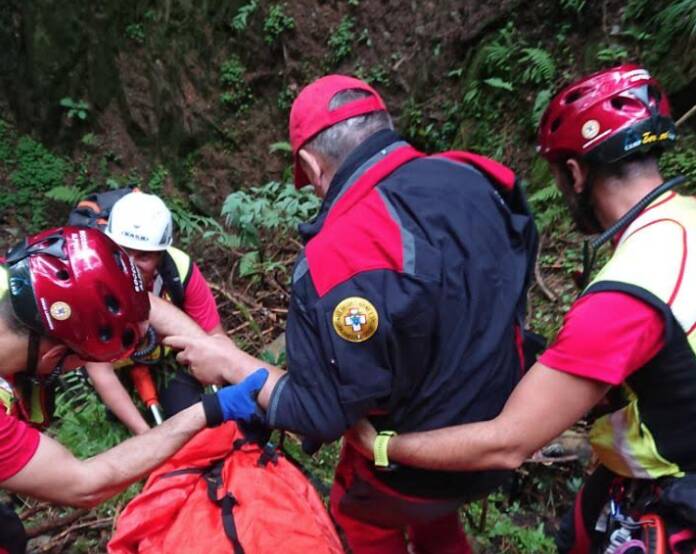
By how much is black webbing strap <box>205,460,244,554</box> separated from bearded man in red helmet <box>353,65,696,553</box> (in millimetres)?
857

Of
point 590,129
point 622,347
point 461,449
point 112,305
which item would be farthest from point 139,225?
point 622,347

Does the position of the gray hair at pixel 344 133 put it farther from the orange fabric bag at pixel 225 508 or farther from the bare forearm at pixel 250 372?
the orange fabric bag at pixel 225 508

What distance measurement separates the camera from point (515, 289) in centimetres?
223

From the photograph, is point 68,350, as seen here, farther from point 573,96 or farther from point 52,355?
point 573,96

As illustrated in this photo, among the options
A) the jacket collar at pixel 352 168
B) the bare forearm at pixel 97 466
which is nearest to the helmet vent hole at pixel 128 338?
the bare forearm at pixel 97 466

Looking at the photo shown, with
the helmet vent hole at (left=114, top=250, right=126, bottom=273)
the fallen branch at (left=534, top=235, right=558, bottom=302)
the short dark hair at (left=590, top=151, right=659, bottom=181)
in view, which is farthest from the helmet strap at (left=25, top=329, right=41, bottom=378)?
the fallen branch at (left=534, top=235, right=558, bottom=302)

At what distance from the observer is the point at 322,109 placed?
2338 mm

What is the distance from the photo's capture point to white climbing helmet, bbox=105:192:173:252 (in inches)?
165

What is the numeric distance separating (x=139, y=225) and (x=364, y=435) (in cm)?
265

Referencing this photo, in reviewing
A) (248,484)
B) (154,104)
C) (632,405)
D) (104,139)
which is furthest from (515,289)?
(104,139)

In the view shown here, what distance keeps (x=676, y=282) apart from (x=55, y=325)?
2.08 metres

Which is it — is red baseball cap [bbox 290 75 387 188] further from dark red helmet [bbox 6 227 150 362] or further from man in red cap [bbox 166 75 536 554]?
dark red helmet [bbox 6 227 150 362]

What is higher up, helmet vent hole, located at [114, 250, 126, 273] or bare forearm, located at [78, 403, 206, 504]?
helmet vent hole, located at [114, 250, 126, 273]

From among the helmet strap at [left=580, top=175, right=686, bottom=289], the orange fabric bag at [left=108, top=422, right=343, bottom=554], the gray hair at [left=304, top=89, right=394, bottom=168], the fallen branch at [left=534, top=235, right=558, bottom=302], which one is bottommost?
the fallen branch at [left=534, top=235, right=558, bottom=302]
